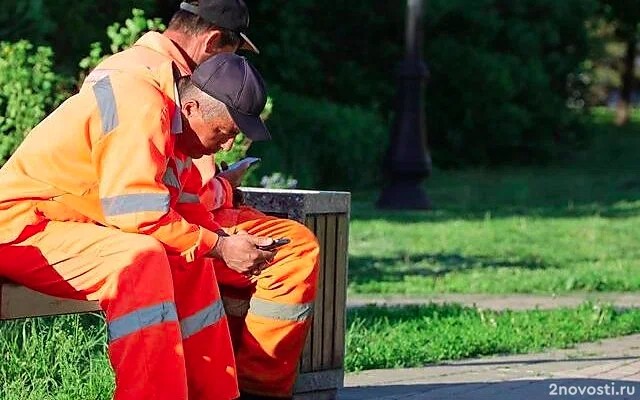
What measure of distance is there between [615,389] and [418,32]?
12.7m

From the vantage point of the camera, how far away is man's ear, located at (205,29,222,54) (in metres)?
5.46

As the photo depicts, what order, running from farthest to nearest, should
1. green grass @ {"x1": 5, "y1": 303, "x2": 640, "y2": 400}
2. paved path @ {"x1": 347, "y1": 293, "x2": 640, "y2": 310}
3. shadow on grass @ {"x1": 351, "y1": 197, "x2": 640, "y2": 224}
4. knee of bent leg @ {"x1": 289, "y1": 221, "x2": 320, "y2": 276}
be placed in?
shadow on grass @ {"x1": 351, "y1": 197, "x2": 640, "y2": 224} < paved path @ {"x1": 347, "y1": 293, "x2": 640, "y2": 310} < green grass @ {"x1": 5, "y1": 303, "x2": 640, "y2": 400} < knee of bent leg @ {"x1": 289, "y1": 221, "x2": 320, "y2": 276}

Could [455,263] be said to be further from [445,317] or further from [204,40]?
[204,40]

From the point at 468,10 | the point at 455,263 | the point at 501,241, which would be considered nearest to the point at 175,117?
the point at 455,263

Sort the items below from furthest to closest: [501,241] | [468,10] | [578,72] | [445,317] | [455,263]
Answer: [578,72] → [468,10] → [501,241] → [455,263] → [445,317]

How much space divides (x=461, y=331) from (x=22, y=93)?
3345mm

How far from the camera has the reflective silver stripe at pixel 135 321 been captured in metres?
4.29

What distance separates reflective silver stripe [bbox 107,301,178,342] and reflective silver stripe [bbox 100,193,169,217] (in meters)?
0.29

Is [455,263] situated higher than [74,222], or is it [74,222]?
[74,222]

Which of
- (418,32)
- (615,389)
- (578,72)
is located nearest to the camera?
(615,389)

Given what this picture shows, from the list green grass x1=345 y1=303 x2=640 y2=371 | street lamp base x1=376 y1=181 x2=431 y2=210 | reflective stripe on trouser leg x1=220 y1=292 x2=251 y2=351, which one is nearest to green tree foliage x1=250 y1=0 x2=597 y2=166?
street lamp base x1=376 y1=181 x2=431 y2=210

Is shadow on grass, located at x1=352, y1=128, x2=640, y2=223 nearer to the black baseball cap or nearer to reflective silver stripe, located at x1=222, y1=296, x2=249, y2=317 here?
the black baseball cap

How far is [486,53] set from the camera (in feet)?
87.7

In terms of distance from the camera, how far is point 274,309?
202 inches
